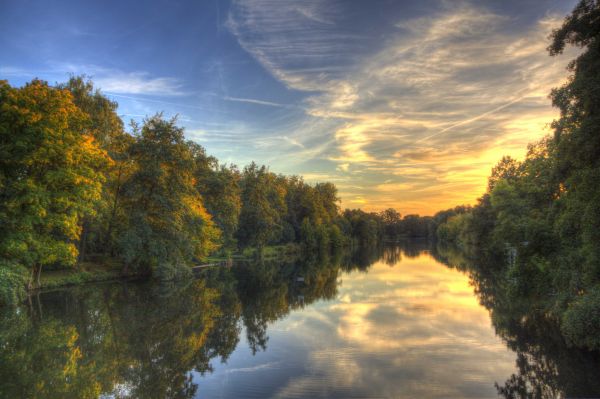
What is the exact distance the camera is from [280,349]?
15.0 meters

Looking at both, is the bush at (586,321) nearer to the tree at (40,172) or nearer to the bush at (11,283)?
the bush at (11,283)

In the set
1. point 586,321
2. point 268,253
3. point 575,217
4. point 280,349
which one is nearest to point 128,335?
point 280,349

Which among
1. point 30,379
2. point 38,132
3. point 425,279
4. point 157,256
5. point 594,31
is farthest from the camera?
point 425,279

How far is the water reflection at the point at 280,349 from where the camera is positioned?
1102cm

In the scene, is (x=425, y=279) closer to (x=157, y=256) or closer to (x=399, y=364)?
(x=157, y=256)

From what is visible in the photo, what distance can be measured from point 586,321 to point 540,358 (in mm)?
1841

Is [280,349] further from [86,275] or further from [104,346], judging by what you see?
[86,275]

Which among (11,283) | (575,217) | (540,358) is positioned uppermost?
(575,217)

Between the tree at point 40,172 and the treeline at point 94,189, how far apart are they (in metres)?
0.06

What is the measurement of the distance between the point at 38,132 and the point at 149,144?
11.1m

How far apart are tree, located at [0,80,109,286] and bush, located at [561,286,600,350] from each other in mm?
27246

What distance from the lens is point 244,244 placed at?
2808 inches

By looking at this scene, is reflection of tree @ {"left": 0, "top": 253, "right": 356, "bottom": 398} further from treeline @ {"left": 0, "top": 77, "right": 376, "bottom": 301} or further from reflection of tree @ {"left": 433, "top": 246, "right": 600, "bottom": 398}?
reflection of tree @ {"left": 433, "top": 246, "right": 600, "bottom": 398}

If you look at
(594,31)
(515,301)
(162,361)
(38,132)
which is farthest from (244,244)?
(594,31)
